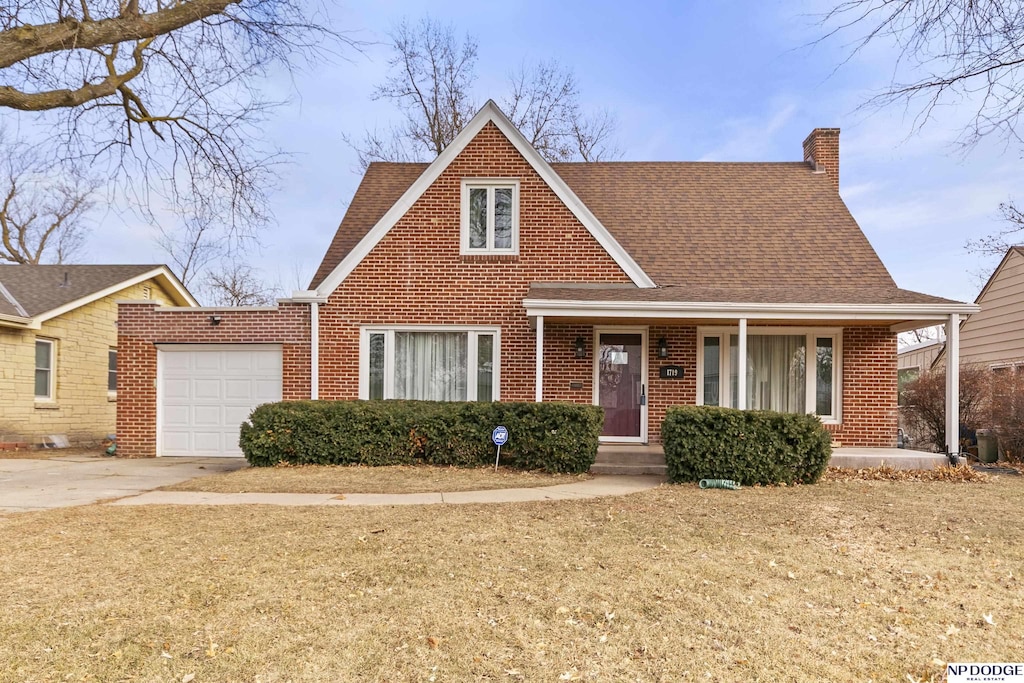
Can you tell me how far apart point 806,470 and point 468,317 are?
620cm

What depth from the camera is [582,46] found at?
12.5 metres

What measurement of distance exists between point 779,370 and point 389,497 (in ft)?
26.1

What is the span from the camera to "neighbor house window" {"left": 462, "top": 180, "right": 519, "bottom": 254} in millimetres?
12320

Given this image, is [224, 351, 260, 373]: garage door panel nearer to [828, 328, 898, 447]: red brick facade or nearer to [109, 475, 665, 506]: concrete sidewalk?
[109, 475, 665, 506]: concrete sidewalk

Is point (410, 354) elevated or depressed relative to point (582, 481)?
elevated

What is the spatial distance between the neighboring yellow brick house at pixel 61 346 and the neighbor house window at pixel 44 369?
2 centimetres

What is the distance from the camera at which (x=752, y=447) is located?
901 cm

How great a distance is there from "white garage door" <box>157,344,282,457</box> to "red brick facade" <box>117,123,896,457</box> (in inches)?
14.2

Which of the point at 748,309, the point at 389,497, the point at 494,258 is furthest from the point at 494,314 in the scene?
the point at 389,497

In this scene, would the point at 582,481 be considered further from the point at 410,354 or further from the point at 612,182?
the point at 612,182

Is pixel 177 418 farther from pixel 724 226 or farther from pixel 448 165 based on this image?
pixel 724 226

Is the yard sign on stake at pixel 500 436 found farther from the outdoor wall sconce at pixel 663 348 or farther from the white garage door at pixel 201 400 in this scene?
the white garage door at pixel 201 400

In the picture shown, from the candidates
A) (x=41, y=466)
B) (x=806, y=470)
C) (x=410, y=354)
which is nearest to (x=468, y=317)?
(x=410, y=354)

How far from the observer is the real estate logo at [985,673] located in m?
3.56
